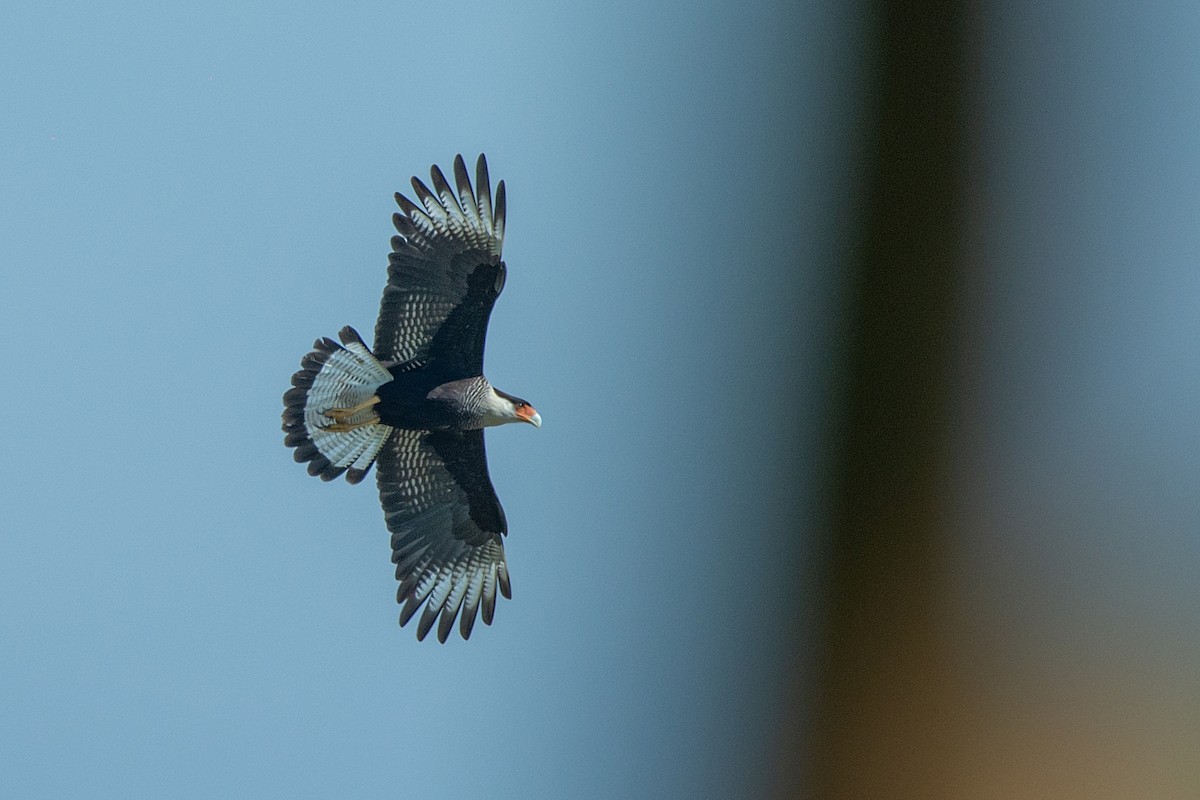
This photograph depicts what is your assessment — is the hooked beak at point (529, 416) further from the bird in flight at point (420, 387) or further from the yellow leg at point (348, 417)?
the yellow leg at point (348, 417)

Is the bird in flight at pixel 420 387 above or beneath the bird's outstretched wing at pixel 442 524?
above

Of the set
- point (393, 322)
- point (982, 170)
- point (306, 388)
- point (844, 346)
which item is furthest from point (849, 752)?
point (306, 388)

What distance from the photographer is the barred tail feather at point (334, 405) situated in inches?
229

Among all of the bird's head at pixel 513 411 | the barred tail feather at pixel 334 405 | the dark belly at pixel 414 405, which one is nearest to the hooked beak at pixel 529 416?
the bird's head at pixel 513 411

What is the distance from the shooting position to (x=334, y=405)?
19.4 ft

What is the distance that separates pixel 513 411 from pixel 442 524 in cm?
94

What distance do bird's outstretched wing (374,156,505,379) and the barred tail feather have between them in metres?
0.16

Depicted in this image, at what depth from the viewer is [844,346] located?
0.87 meters

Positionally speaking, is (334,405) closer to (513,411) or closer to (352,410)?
(352,410)

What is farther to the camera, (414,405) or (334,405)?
(334,405)

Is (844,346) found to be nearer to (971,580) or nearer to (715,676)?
(971,580)

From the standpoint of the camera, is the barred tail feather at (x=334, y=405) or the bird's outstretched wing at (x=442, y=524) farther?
the bird's outstretched wing at (x=442, y=524)

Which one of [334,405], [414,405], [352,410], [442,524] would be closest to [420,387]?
[414,405]

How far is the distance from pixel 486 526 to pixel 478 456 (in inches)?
17.2
